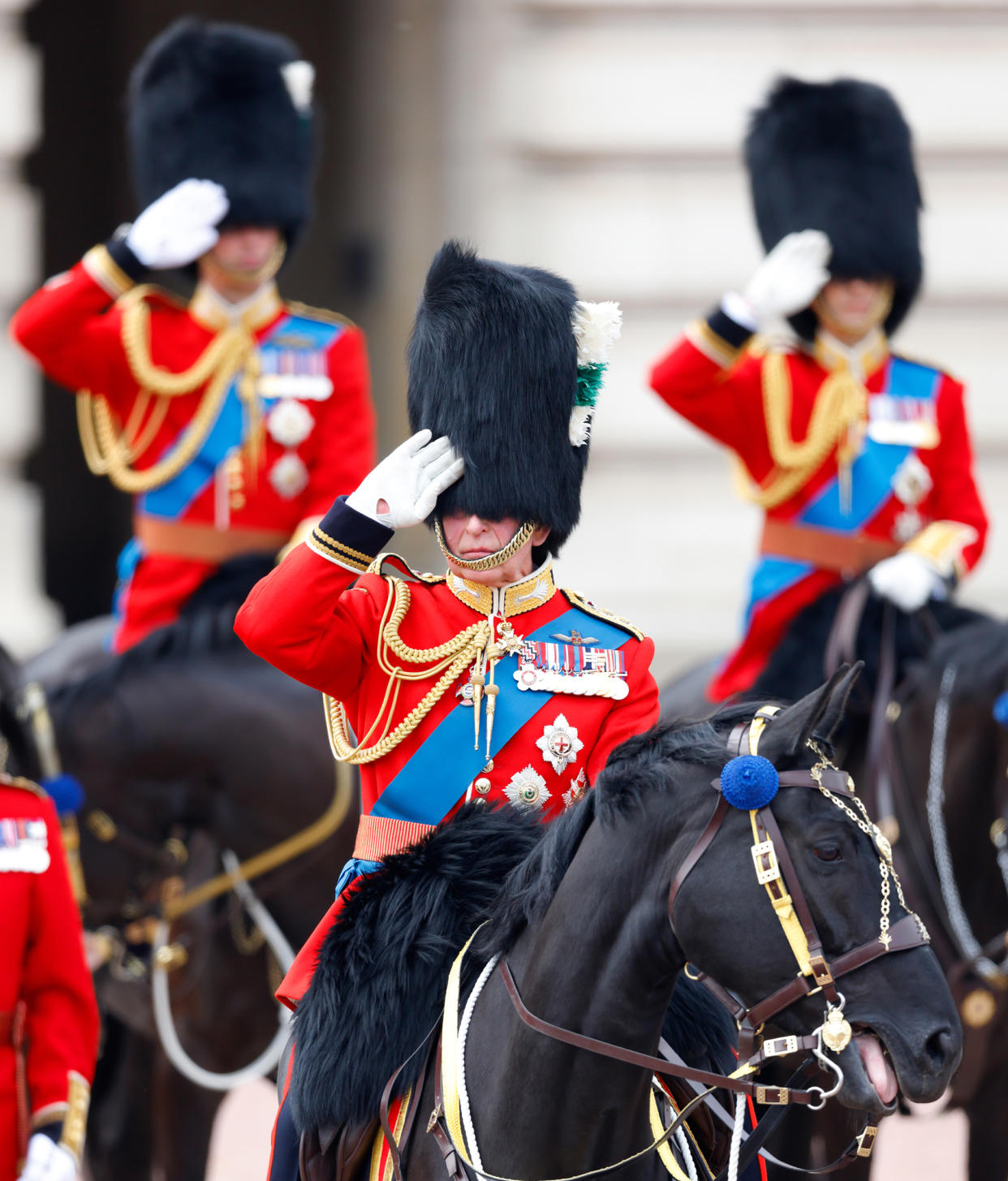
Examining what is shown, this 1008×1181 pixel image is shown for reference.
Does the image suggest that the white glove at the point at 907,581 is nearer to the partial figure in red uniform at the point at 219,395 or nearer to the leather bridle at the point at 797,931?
the partial figure in red uniform at the point at 219,395

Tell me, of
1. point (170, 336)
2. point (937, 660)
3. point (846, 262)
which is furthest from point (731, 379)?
point (170, 336)

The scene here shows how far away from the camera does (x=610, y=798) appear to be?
2422 mm

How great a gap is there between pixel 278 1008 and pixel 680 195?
3.79 meters

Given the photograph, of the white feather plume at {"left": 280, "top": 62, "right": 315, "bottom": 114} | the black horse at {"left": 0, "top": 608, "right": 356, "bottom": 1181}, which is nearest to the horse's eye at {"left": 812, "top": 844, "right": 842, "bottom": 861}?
the black horse at {"left": 0, "top": 608, "right": 356, "bottom": 1181}

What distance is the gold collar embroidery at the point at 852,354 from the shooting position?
5.00m

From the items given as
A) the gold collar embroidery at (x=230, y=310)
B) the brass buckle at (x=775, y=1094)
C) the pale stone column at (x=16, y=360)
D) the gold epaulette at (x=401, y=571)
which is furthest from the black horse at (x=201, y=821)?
the pale stone column at (x=16, y=360)

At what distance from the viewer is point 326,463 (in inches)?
195

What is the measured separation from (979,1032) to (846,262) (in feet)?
6.02

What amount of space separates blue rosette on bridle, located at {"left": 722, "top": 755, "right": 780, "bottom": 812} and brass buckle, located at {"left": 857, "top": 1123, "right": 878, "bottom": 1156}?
15.9 inches

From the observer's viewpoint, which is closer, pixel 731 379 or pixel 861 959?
pixel 861 959

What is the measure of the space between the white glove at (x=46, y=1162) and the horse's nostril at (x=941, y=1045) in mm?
1449

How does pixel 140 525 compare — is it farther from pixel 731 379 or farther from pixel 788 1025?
pixel 788 1025

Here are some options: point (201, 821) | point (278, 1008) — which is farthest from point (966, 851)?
point (201, 821)

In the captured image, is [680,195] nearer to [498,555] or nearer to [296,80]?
[296,80]
